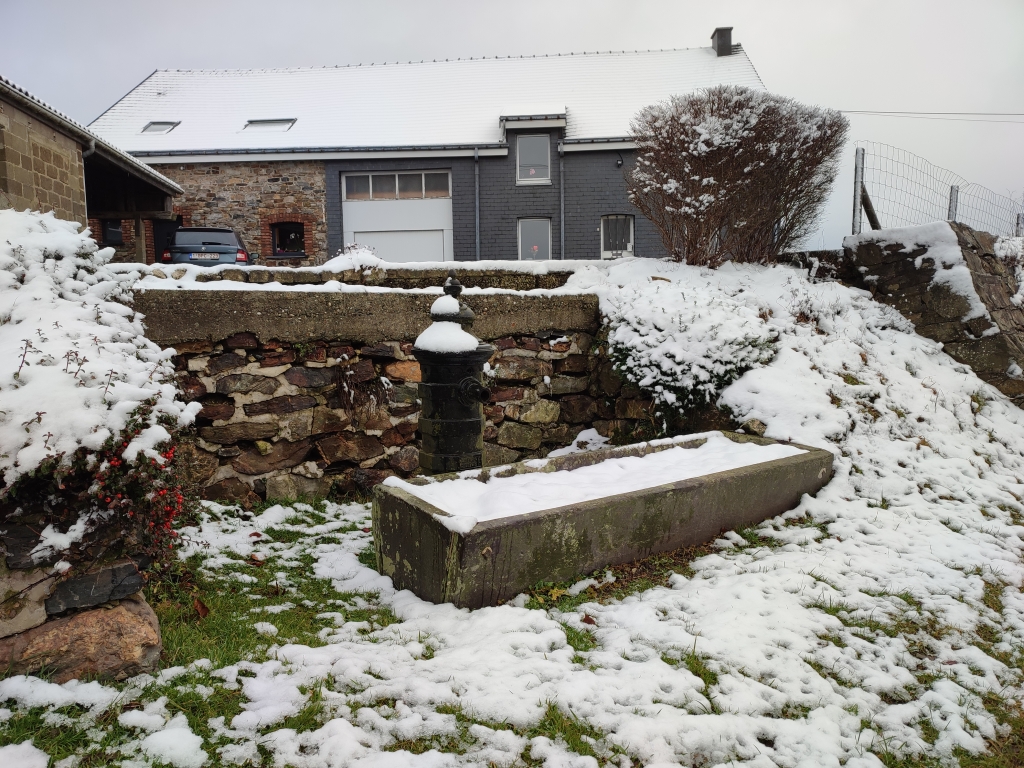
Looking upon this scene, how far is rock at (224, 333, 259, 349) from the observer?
14.2 ft

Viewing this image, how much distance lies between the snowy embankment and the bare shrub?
546cm

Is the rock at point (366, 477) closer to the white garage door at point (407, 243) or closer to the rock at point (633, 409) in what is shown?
the rock at point (633, 409)

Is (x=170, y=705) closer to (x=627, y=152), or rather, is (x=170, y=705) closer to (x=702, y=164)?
(x=702, y=164)

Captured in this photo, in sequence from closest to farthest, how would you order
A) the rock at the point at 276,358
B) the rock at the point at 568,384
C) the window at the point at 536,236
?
the rock at the point at 276,358 < the rock at the point at 568,384 < the window at the point at 536,236

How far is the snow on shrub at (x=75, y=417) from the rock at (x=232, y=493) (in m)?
1.71

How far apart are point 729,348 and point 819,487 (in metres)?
1.34

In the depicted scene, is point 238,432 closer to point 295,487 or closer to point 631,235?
point 295,487

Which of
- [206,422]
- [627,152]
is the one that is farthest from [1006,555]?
[627,152]

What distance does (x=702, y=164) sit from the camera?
677cm

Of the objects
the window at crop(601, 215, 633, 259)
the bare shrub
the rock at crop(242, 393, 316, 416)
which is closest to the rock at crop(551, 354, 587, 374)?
the bare shrub

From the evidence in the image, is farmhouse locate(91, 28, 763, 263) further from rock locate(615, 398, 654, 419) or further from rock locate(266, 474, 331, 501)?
rock locate(266, 474, 331, 501)

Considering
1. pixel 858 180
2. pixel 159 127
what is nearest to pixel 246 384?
pixel 858 180

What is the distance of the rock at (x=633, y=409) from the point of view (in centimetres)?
543

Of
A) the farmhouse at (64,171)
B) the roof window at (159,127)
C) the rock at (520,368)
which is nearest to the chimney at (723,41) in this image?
the farmhouse at (64,171)
